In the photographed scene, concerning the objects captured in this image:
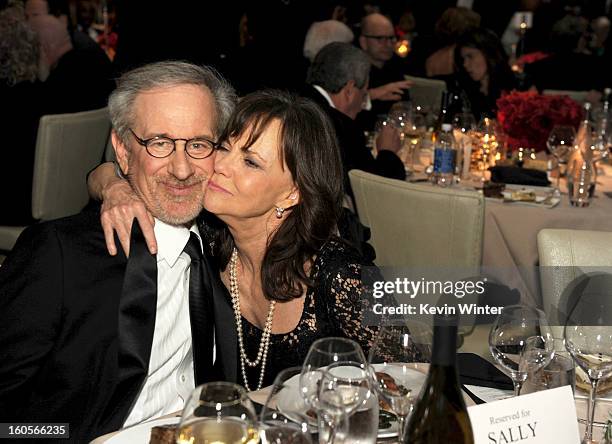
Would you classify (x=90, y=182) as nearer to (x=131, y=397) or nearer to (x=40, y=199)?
(x=131, y=397)

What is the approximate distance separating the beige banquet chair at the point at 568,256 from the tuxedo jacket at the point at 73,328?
1.16 m

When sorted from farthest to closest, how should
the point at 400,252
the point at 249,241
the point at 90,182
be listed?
the point at 400,252
the point at 90,182
the point at 249,241

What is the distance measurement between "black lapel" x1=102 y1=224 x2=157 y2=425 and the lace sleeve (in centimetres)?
50

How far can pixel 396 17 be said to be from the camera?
506 inches

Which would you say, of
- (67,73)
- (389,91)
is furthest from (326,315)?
(389,91)

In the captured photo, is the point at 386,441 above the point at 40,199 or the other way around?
above

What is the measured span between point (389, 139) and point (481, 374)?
2.60 meters

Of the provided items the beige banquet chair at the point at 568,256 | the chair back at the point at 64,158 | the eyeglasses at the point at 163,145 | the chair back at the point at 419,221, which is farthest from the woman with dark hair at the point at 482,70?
the eyeglasses at the point at 163,145

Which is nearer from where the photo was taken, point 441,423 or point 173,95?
point 441,423

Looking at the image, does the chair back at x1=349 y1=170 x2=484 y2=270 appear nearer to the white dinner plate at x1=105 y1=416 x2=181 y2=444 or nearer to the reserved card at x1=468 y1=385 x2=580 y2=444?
the reserved card at x1=468 y1=385 x2=580 y2=444

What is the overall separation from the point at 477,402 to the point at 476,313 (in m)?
1.35

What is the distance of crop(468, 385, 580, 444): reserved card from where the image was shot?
1499 mm

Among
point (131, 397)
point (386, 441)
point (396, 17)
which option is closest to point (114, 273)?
point (131, 397)

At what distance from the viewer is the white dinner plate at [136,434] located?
1.62 metres
